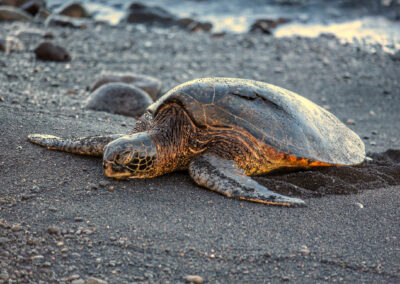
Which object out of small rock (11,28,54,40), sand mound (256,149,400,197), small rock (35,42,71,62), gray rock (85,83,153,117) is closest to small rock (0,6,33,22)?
small rock (11,28,54,40)

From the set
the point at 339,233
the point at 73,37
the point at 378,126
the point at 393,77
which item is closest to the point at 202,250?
the point at 339,233

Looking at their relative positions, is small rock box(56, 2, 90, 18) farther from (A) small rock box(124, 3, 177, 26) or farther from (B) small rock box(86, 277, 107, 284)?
(B) small rock box(86, 277, 107, 284)

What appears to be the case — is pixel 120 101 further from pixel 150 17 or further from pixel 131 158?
pixel 150 17

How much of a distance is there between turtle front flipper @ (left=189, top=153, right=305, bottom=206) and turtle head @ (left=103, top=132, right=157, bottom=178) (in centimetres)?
33

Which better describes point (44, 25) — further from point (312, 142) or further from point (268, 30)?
point (312, 142)

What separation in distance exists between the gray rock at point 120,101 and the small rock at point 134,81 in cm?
68

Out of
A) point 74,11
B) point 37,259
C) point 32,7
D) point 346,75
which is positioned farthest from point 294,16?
point 37,259

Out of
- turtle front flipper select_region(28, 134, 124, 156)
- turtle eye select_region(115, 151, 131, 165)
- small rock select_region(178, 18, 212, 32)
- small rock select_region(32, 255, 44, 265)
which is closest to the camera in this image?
small rock select_region(32, 255, 44, 265)

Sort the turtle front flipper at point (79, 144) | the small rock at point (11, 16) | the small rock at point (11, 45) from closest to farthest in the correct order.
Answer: the turtle front flipper at point (79, 144)
the small rock at point (11, 45)
the small rock at point (11, 16)

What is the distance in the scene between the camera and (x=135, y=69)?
7.97m

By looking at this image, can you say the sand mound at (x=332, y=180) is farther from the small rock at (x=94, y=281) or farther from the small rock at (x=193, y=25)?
the small rock at (x=193, y=25)

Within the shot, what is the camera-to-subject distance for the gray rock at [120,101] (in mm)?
5531

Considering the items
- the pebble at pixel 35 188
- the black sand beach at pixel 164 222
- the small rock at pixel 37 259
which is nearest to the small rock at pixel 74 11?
the black sand beach at pixel 164 222

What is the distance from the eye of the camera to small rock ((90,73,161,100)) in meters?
6.37
